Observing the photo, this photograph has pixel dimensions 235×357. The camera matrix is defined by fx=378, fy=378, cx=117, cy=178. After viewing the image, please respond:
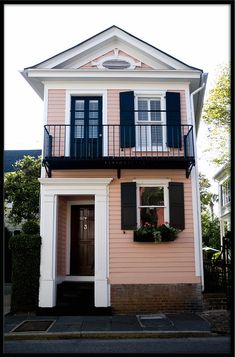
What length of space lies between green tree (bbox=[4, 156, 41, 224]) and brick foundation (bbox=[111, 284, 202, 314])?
7722 mm

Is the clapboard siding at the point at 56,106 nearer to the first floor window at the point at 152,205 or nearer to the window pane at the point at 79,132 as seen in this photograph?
the window pane at the point at 79,132

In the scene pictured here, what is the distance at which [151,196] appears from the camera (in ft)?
35.9

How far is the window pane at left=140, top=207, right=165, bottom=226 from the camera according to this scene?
1073cm

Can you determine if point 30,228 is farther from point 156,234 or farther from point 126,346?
point 126,346

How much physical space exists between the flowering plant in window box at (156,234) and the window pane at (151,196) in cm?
77

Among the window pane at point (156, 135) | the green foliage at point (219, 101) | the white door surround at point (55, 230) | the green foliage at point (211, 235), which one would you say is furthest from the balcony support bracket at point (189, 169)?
the green foliage at point (211, 235)

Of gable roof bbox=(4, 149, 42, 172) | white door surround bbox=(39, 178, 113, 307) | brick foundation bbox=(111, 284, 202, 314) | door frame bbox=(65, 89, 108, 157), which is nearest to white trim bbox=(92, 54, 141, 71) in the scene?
door frame bbox=(65, 89, 108, 157)

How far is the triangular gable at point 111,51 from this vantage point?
11.6m

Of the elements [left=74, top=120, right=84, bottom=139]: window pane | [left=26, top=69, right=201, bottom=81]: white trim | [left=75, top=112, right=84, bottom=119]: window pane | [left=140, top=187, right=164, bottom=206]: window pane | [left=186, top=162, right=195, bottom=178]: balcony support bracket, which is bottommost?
[left=140, top=187, right=164, bottom=206]: window pane

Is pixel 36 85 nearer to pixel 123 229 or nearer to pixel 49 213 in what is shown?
pixel 49 213

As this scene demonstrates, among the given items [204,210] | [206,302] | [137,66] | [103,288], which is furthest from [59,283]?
[204,210]

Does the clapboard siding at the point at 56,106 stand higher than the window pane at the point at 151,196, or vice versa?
the clapboard siding at the point at 56,106

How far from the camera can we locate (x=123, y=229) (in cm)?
1051

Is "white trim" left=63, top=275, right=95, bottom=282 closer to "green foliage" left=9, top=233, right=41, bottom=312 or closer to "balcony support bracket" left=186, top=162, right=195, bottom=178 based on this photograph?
"green foliage" left=9, top=233, right=41, bottom=312
